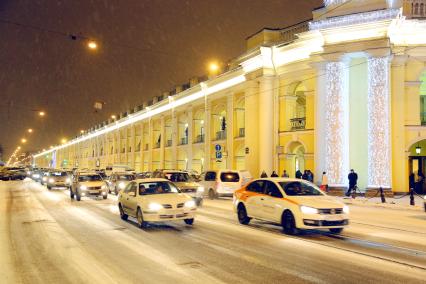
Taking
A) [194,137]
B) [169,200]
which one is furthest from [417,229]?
[194,137]

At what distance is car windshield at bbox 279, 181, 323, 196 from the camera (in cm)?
1312

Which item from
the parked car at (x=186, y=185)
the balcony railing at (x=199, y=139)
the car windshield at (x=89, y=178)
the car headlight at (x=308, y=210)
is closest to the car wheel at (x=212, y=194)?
the parked car at (x=186, y=185)

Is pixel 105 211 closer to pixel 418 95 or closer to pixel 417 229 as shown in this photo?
pixel 417 229

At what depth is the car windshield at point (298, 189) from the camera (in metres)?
13.1

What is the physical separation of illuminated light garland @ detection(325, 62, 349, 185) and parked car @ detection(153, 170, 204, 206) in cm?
841

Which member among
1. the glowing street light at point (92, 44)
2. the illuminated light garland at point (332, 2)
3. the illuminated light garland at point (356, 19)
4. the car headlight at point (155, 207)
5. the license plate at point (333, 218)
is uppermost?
the illuminated light garland at point (332, 2)

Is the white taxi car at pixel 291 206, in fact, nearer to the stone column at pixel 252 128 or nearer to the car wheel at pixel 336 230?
the car wheel at pixel 336 230

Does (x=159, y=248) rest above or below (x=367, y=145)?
below

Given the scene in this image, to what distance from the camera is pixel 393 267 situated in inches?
329

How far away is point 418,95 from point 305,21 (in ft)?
26.7

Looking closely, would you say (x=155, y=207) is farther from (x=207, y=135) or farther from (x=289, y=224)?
(x=207, y=135)

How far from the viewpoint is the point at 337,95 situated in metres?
26.7

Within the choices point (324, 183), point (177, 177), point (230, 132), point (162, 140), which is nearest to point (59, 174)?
point (230, 132)

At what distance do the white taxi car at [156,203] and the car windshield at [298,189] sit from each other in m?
2.91
